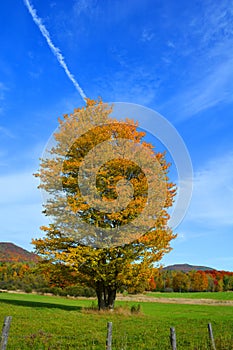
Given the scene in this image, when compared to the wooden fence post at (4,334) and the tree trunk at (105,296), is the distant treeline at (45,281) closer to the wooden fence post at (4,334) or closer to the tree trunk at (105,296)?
the tree trunk at (105,296)

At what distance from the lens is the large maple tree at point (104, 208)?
24.9m

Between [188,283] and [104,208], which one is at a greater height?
[188,283]

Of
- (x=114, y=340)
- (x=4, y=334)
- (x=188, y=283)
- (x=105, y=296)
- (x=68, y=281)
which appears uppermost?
(x=188, y=283)

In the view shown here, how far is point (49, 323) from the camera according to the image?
18266 mm

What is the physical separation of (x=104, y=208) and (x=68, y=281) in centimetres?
636

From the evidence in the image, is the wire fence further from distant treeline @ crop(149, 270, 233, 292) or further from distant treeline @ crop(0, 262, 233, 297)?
distant treeline @ crop(149, 270, 233, 292)

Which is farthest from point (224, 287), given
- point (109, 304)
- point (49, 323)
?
point (49, 323)

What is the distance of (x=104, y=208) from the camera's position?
25.0 m

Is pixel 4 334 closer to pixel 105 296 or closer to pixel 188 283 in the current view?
pixel 105 296

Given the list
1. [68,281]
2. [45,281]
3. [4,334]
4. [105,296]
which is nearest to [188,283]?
[45,281]

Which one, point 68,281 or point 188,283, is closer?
point 68,281

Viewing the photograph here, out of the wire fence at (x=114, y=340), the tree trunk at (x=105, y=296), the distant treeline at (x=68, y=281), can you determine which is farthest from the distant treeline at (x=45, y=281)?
the wire fence at (x=114, y=340)

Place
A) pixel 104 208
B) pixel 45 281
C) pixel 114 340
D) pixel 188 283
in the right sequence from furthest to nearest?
pixel 188 283 → pixel 45 281 → pixel 104 208 → pixel 114 340

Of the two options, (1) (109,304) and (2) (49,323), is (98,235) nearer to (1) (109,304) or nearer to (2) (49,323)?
(1) (109,304)
